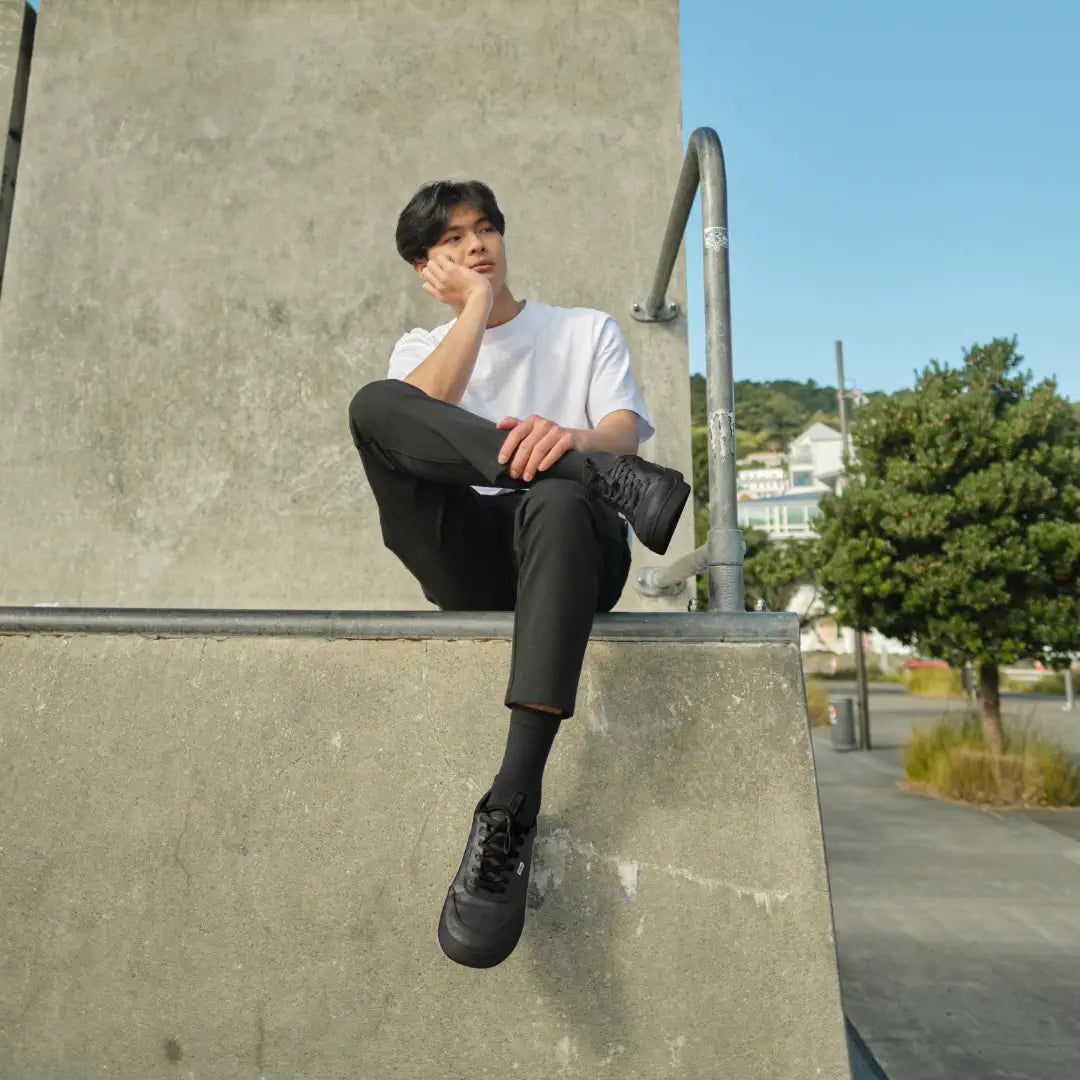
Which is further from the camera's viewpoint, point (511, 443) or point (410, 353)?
point (410, 353)

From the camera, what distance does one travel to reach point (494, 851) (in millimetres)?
1435

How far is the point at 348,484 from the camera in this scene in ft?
11.6

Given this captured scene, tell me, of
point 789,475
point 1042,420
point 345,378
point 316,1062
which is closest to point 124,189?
point 345,378

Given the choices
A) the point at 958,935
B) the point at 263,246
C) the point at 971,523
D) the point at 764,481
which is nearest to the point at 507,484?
the point at 263,246

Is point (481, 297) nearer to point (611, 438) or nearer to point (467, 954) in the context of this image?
point (611, 438)

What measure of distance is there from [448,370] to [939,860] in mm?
6184

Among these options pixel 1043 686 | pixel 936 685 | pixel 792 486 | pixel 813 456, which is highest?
pixel 813 456

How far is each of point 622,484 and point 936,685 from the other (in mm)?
26070

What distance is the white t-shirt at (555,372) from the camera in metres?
2.21

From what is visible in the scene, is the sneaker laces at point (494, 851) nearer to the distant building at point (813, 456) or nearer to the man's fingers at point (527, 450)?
the man's fingers at point (527, 450)

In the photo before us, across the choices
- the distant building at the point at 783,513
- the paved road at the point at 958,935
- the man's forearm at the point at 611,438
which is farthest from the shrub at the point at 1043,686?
the distant building at the point at 783,513

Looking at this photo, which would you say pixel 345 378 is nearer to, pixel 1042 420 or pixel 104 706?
pixel 104 706

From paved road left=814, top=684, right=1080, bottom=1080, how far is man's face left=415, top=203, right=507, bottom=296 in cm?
275

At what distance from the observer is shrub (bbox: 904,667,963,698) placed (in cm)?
2447
